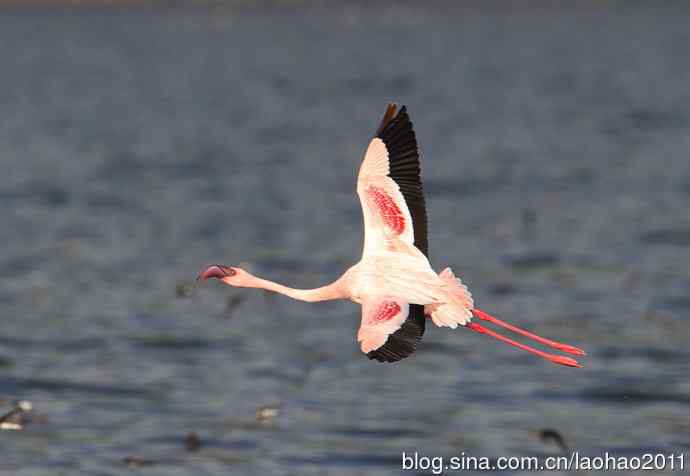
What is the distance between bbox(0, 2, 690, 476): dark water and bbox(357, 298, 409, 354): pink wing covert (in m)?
5.95

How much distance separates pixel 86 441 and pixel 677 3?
172646mm

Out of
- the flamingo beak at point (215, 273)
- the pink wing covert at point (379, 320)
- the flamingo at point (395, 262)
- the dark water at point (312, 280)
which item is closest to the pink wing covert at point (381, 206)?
the flamingo at point (395, 262)

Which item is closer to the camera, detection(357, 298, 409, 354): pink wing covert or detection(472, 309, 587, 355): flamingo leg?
detection(357, 298, 409, 354): pink wing covert

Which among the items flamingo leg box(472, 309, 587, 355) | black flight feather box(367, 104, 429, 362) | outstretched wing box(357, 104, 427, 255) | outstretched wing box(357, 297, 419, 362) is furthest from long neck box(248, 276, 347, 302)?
flamingo leg box(472, 309, 587, 355)

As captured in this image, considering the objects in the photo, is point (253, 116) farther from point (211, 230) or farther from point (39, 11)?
point (39, 11)

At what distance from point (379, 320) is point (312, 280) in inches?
593

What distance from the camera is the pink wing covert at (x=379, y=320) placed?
10625 mm

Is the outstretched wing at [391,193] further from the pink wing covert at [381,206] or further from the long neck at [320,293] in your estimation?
the long neck at [320,293]

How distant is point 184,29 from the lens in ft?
543

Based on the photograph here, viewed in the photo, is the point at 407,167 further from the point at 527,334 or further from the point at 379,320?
the point at 527,334

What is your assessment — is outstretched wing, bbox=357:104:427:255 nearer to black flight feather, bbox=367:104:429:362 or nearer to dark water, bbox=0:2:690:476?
black flight feather, bbox=367:104:429:362

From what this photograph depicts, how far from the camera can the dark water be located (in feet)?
59.7

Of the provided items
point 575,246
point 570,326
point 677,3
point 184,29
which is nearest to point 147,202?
point 575,246

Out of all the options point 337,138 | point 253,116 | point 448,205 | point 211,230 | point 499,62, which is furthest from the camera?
point 499,62
